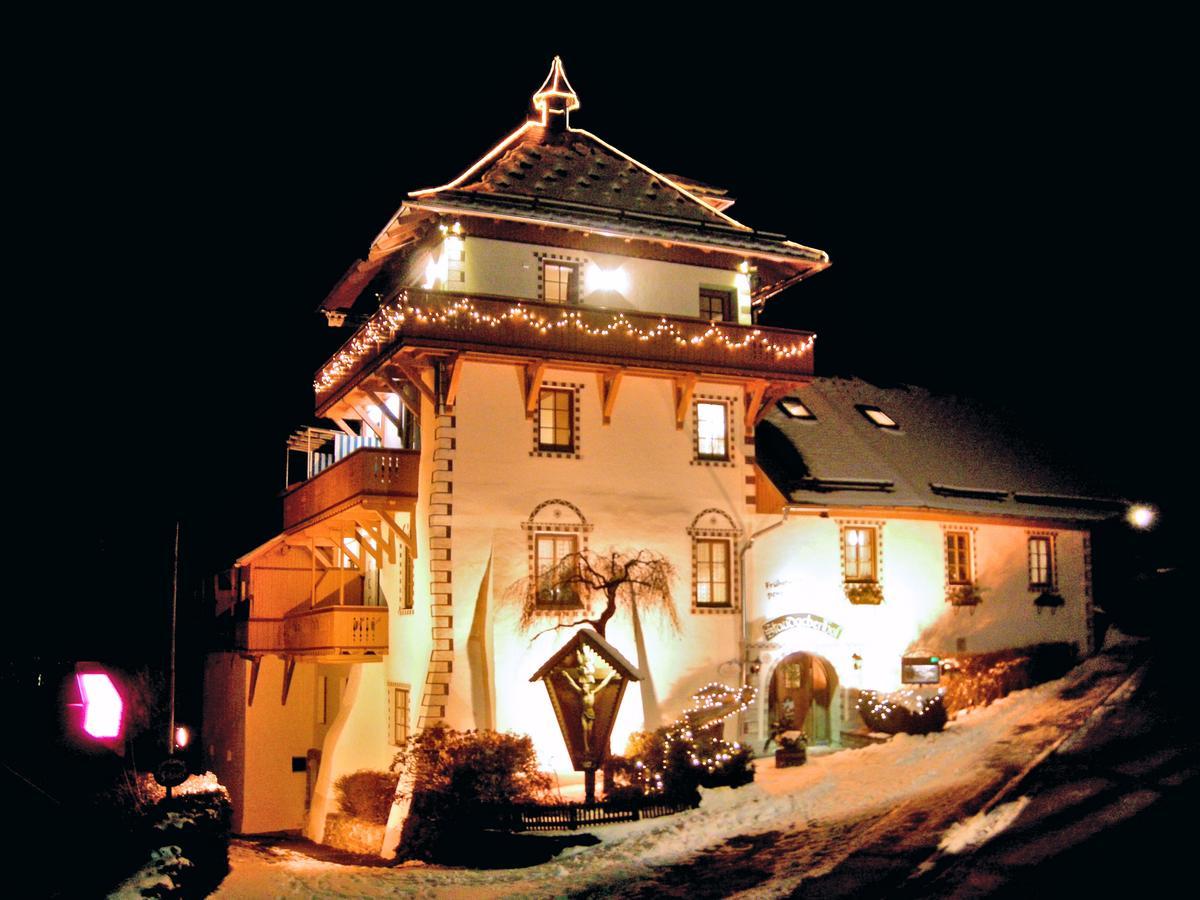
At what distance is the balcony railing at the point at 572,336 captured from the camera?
25.6 meters

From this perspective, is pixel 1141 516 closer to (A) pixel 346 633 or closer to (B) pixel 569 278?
(B) pixel 569 278

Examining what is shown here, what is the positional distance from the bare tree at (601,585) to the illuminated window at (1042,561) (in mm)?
11587

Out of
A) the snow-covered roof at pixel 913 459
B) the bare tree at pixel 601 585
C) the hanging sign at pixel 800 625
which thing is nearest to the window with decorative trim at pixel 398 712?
the bare tree at pixel 601 585

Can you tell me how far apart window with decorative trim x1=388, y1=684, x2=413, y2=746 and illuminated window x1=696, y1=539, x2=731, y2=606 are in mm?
6771

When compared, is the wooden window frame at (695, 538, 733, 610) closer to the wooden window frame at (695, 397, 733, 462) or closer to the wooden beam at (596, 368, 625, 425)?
the wooden window frame at (695, 397, 733, 462)

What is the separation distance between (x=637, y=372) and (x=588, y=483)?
268cm

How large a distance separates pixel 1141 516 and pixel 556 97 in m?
20.9

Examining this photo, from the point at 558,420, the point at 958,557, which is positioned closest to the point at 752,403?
the point at 558,420

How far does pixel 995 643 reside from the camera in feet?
106

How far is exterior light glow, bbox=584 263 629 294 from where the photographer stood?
2822 cm

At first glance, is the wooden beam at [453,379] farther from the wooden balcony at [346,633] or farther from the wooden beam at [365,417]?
the wooden balcony at [346,633]

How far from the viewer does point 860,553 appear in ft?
102

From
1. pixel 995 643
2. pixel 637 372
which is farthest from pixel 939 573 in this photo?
pixel 637 372

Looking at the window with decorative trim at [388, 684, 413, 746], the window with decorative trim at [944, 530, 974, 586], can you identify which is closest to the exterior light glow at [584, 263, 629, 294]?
the window with decorative trim at [388, 684, 413, 746]
